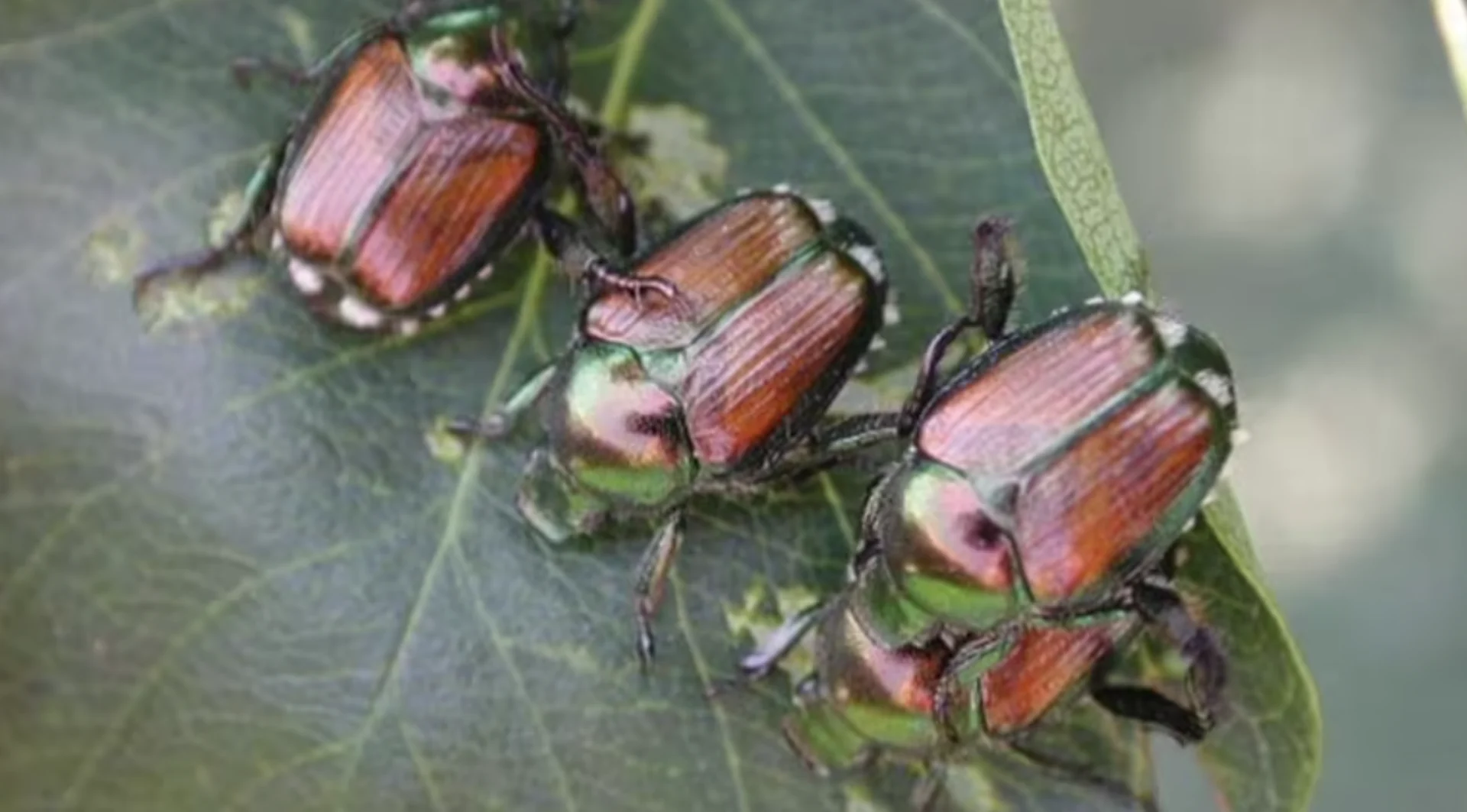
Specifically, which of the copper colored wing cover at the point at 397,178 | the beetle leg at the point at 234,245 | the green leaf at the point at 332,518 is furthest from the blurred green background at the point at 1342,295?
the beetle leg at the point at 234,245

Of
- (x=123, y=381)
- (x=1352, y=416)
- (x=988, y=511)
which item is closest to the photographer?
(x=988, y=511)

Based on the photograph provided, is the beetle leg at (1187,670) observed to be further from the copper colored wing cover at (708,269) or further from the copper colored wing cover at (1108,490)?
the copper colored wing cover at (708,269)

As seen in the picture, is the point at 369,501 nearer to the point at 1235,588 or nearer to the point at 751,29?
the point at 751,29

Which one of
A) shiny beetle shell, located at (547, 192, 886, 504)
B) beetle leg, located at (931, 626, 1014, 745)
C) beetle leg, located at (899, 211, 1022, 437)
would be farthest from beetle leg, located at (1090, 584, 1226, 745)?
shiny beetle shell, located at (547, 192, 886, 504)

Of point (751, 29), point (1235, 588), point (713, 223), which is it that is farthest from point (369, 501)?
point (1235, 588)

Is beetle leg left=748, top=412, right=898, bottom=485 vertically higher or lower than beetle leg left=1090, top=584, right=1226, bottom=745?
higher

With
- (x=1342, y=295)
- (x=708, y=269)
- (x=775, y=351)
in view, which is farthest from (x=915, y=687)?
(x=1342, y=295)

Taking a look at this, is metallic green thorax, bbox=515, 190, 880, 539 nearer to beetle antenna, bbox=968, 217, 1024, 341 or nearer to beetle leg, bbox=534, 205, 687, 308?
beetle leg, bbox=534, 205, 687, 308
